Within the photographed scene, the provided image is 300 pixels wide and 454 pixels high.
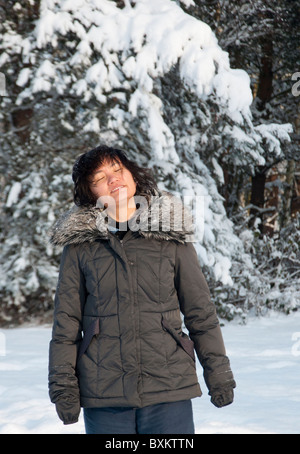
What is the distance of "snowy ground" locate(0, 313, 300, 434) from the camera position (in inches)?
155

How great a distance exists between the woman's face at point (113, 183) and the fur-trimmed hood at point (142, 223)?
6 centimetres

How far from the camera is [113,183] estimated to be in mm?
2395

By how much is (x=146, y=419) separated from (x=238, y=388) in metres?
3.12

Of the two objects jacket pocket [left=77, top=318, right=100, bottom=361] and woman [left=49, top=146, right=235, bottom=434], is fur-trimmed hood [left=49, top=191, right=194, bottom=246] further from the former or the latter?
jacket pocket [left=77, top=318, right=100, bottom=361]

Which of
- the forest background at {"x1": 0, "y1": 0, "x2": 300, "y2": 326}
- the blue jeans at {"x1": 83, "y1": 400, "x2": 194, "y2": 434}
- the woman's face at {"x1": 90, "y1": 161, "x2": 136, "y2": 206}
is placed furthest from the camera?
the forest background at {"x1": 0, "y1": 0, "x2": 300, "y2": 326}

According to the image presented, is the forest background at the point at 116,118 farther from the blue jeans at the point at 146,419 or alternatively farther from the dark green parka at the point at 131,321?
the blue jeans at the point at 146,419

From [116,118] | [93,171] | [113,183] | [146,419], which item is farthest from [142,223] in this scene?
[116,118]

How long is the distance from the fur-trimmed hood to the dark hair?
64mm

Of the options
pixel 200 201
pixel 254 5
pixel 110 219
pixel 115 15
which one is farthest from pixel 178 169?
pixel 110 219

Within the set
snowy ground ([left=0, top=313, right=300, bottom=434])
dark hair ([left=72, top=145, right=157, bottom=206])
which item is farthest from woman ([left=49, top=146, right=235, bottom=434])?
snowy ground ([left=0, top=313, right=300, bottom=434])

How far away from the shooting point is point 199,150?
842 cm

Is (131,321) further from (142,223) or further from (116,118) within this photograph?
(116,118)

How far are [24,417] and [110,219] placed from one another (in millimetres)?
2433

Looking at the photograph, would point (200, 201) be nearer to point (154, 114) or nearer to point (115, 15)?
point (154, 114)
